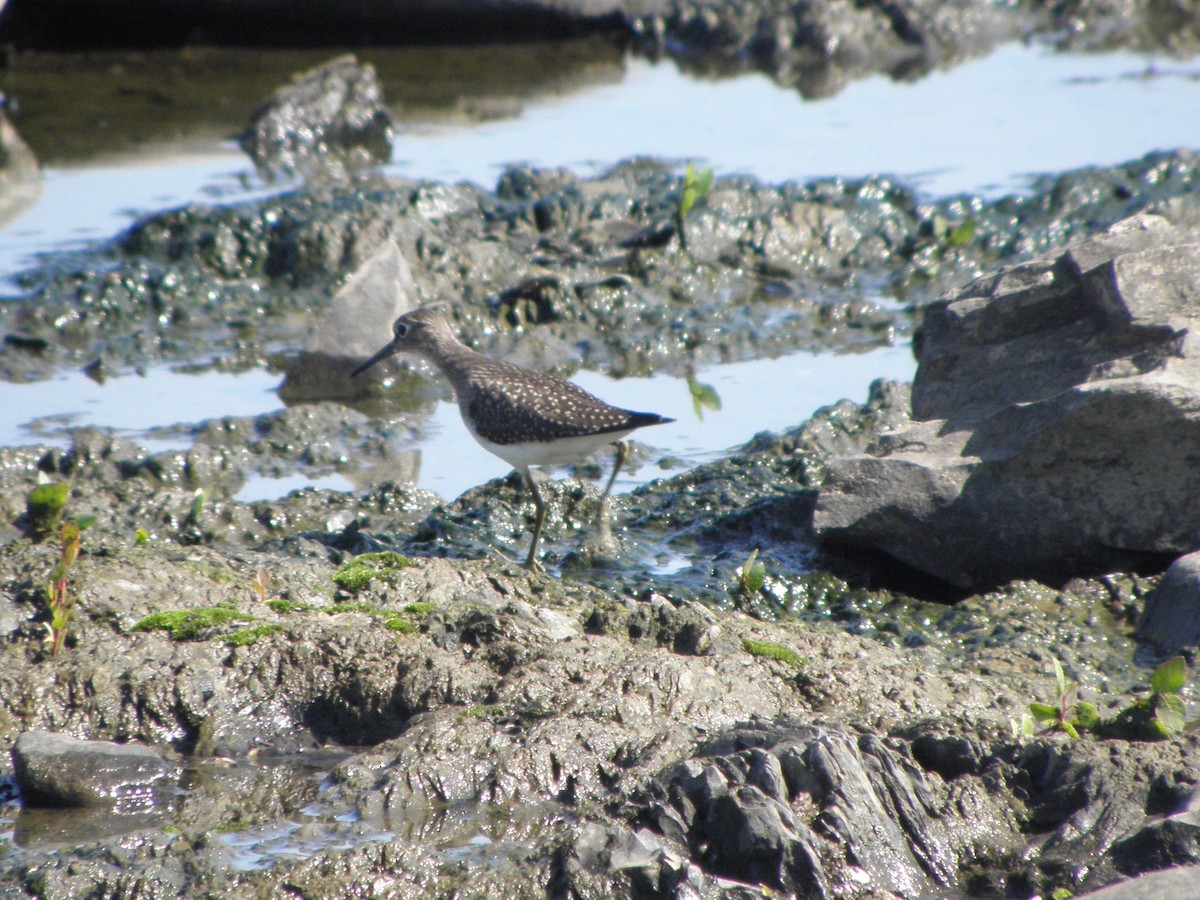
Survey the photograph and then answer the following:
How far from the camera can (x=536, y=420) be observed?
6.20 metres

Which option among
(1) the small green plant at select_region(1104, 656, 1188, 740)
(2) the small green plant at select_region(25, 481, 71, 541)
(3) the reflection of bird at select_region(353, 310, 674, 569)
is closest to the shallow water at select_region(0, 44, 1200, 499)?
(3) the reflection of bird at select_region(353, 310, 674, 569)

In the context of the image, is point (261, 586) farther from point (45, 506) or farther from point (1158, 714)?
point (1158, 714)

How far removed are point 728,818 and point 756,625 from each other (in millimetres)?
1542

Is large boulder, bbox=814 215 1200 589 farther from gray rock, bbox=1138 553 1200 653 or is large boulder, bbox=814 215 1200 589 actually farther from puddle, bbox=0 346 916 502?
puddle, bbox=0 346 916 502

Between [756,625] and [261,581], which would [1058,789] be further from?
[261,581]

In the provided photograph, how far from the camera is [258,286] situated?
1023cm

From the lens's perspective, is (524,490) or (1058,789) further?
(524,490)

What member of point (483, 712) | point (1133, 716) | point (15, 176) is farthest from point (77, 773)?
point (15, 176)

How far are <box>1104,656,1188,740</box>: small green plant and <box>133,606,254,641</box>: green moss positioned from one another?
114 inches

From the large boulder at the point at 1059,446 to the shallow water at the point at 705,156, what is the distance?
1866 millimetres

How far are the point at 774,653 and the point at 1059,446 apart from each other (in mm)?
1792

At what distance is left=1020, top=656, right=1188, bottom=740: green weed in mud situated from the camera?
408cm

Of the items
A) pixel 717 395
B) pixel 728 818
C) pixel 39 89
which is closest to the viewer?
pixel 728 818

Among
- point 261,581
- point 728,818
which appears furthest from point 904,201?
point 728,818
